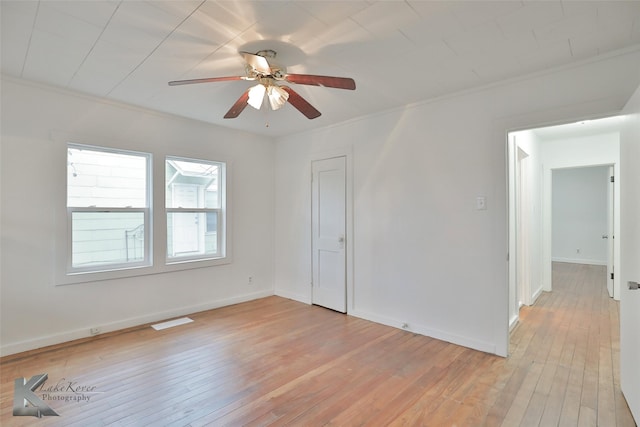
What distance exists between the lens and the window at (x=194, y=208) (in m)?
4.14

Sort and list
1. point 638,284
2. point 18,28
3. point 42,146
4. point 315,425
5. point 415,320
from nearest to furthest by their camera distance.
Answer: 1. point 638,284
2. point 315,425
3. point 18,28
4. point 42,146
5. point 415,320

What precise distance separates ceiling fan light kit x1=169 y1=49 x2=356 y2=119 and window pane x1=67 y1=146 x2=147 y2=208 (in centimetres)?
174

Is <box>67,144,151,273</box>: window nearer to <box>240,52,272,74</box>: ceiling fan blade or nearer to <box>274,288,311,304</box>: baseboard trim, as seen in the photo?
<box>274,288,311,304</box>: baseboard trim

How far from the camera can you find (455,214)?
327cm

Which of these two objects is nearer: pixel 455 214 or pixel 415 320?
pixel 455 214

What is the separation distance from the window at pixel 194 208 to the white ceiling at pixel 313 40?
1.29 m

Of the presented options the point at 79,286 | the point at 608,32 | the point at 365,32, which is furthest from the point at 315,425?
the point at 608,32

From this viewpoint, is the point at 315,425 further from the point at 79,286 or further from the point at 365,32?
the point at 79,286

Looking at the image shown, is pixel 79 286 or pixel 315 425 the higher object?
pixel 79 286

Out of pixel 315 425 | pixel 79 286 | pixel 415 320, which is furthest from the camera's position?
pixel 415 320

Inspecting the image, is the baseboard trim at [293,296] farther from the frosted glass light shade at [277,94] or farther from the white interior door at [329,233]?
the frosted glass light shade at [277,94]

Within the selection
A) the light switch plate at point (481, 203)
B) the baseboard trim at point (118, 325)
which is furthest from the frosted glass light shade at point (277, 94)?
the baseboard trim at point (118, 325)

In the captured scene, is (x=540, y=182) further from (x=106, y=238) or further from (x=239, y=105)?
(x=106, y=238)

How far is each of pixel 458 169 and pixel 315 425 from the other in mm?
2627
